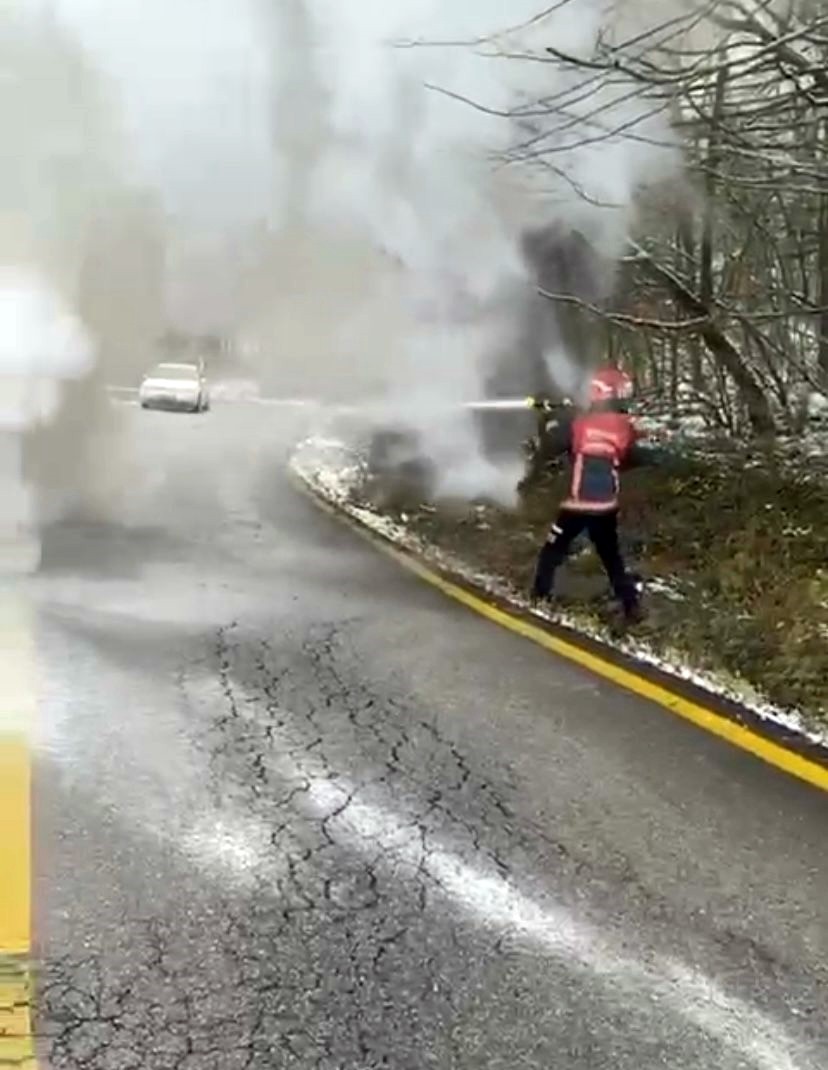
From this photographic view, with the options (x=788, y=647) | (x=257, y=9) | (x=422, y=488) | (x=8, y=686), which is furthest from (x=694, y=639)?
(x=422, y=488)

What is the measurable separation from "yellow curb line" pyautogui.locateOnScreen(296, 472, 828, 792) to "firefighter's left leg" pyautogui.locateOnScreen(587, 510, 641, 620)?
1.77 ft

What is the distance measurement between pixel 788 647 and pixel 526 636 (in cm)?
151

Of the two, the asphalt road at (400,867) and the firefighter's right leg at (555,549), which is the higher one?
the firefighter's right leg at (555,549)

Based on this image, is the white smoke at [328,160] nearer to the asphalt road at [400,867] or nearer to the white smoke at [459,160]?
the white smoke at [459,160]

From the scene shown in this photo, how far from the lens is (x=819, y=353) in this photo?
1369cm

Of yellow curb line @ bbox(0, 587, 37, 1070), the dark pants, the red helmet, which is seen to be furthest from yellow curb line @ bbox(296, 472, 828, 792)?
yellow curb line @ bbox(0, 587, 37, 1070)

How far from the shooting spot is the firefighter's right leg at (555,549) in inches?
344

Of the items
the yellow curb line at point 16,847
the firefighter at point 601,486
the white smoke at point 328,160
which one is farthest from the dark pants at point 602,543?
the yellow curb line at point 16,847

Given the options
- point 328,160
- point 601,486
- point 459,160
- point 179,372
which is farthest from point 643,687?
point 179,372

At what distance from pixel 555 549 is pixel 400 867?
15.2 feet

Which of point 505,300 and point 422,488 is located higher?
point 505,300

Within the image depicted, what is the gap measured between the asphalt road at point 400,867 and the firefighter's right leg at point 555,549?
1033 mm

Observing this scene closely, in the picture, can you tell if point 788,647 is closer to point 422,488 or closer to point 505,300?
point 505,300

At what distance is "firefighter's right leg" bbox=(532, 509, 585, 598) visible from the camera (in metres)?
8.74
